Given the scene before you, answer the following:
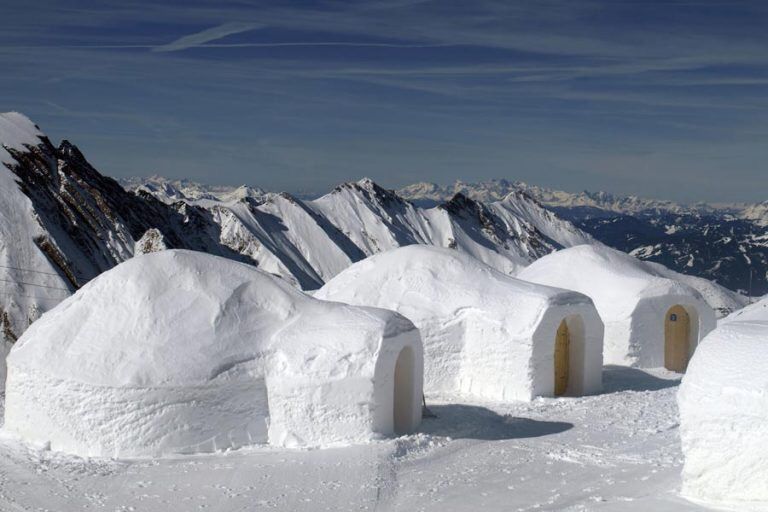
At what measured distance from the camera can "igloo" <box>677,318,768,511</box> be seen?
9.77m

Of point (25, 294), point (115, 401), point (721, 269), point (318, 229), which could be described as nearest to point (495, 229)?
point (318, 229)

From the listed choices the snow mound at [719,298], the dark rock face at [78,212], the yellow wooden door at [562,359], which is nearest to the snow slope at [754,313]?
the yellow wooden door at [562,359]

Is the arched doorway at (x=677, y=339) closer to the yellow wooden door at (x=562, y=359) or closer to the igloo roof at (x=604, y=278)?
the igloo roof at (x=604, y=278)

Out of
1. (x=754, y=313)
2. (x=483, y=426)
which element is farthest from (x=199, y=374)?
(x=754, y=313)

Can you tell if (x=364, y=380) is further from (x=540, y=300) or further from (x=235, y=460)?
(x=540, y=300)

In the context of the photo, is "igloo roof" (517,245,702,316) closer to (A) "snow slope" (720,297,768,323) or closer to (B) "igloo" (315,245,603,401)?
(B) "igloo" (315,245,603,401)

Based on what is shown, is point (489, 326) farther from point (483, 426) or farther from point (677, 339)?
point (677, 339)

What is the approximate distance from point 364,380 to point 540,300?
5.99 m

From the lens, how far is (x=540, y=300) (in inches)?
749

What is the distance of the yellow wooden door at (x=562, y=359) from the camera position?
20.0 m

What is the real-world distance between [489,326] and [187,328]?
693 centimetres

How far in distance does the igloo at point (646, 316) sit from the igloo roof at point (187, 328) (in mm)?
9099

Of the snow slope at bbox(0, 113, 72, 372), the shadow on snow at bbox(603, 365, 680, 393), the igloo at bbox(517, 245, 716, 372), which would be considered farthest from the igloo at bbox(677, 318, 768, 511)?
the snow slope at bbox(0, 113, 72, 372)

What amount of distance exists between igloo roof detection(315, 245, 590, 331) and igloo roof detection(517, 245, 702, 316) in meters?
3.73
